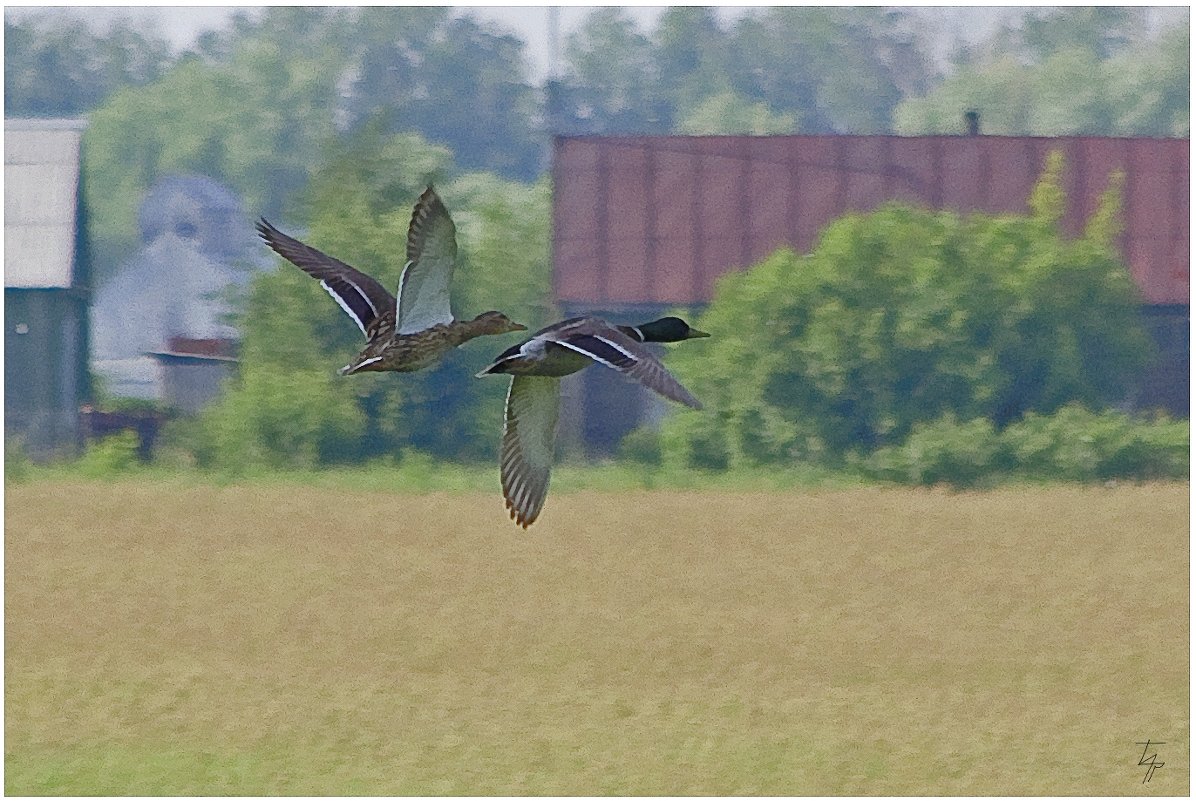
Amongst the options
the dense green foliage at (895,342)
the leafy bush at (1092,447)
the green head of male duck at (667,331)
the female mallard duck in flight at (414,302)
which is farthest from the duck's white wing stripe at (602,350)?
the dense green foliage at (895,342)

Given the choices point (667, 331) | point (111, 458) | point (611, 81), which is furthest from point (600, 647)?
point (611, 81)

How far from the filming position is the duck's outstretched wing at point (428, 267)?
8898mm

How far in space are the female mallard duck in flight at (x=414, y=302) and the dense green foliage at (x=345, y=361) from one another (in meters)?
21.1

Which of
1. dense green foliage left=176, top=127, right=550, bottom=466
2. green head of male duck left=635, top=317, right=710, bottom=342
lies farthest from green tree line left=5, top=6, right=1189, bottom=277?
green head of male duck left=635, top=317, right=710, bottom=342

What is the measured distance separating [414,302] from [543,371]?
677 mm

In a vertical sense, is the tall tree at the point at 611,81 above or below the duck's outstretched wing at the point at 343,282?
above

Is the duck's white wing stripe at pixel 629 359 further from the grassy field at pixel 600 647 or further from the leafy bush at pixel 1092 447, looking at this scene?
the leafy bush at pixel 1092 447

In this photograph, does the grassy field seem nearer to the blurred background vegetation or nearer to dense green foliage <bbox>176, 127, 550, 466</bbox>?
the blurred background vegetation

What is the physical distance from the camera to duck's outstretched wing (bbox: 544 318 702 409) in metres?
7.08

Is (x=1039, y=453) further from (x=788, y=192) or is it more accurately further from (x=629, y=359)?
(x=629, y=359)

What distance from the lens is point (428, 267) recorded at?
29.5 ft

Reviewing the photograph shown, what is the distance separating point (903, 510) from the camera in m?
24.9

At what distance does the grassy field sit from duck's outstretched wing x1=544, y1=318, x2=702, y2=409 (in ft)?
16.5

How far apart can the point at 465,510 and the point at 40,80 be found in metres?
60.6
